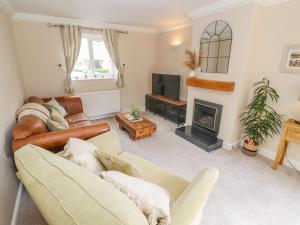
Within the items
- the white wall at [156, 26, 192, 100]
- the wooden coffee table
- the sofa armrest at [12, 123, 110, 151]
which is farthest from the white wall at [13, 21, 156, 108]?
the sofa armrest at [12, 123, 110, 151]

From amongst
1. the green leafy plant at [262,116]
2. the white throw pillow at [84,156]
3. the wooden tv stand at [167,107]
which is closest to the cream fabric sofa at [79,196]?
the white throw pillow at [84,156]

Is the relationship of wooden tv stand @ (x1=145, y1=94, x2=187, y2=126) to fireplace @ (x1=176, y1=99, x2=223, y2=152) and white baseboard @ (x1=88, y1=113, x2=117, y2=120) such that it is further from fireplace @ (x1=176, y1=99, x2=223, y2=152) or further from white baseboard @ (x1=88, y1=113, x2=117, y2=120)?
white baseboard @ (x1=88, y1=113, x2=117, y2=120)

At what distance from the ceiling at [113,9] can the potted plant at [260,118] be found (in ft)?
5.38

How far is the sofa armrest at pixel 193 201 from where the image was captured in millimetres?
942

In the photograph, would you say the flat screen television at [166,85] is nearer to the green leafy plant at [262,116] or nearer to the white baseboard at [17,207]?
the green leafy plant at [262,116]

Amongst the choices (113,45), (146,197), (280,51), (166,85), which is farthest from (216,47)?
(146,197)

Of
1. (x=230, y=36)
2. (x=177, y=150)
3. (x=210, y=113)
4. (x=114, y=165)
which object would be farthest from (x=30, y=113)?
(x=230, y=36)

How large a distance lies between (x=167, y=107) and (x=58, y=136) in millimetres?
3059

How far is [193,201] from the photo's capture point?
1.03 meters

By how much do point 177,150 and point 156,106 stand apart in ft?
6.83

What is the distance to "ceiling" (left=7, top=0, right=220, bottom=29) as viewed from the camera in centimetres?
272

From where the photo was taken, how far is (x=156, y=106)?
4.89 m

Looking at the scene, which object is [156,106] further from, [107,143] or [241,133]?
[107,143]

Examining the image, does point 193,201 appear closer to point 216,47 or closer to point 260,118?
point 260,118
